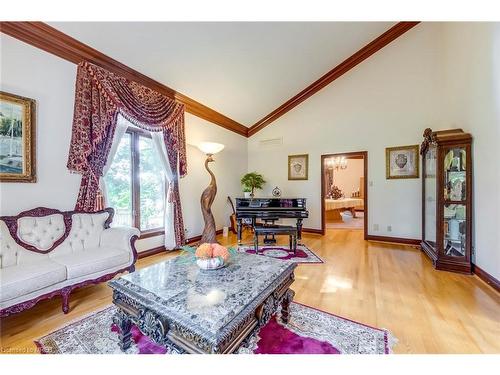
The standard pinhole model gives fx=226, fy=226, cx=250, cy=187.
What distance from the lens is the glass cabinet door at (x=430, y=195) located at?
3.60 metres

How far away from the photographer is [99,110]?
115 inches

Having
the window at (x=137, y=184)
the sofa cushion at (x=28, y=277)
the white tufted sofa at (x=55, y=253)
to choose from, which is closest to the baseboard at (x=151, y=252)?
the window at (x=137, y=184)

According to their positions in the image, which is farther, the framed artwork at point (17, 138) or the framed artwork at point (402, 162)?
the framed artwork at point (402, 162)

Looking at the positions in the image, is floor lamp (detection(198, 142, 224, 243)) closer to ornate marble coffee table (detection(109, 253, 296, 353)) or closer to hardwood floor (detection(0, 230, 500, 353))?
hardwood floor (detection(0, 230, 500, 353))

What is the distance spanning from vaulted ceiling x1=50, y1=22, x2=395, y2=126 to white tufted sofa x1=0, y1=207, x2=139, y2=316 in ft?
7.08

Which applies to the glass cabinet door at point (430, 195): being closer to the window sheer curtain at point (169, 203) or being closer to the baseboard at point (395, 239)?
the baseboard at point (395, 239)

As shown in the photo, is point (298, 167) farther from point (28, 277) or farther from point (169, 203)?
point (28, 277)

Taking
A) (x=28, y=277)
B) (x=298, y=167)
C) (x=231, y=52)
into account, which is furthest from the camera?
(x=298, y=167)

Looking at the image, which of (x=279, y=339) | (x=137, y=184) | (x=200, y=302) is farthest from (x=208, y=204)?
(x=200, y=302)

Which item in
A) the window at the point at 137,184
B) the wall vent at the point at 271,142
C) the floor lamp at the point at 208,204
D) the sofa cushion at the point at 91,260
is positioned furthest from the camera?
the wall vent at the point at 271,142

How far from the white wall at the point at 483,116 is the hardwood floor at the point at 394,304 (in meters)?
0.54

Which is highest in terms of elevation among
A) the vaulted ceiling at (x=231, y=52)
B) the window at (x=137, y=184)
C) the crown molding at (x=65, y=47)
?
the vaulted ceiling at (x=231, y=52)

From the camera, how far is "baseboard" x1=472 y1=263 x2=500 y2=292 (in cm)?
249

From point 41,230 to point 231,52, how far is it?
3403 mm
